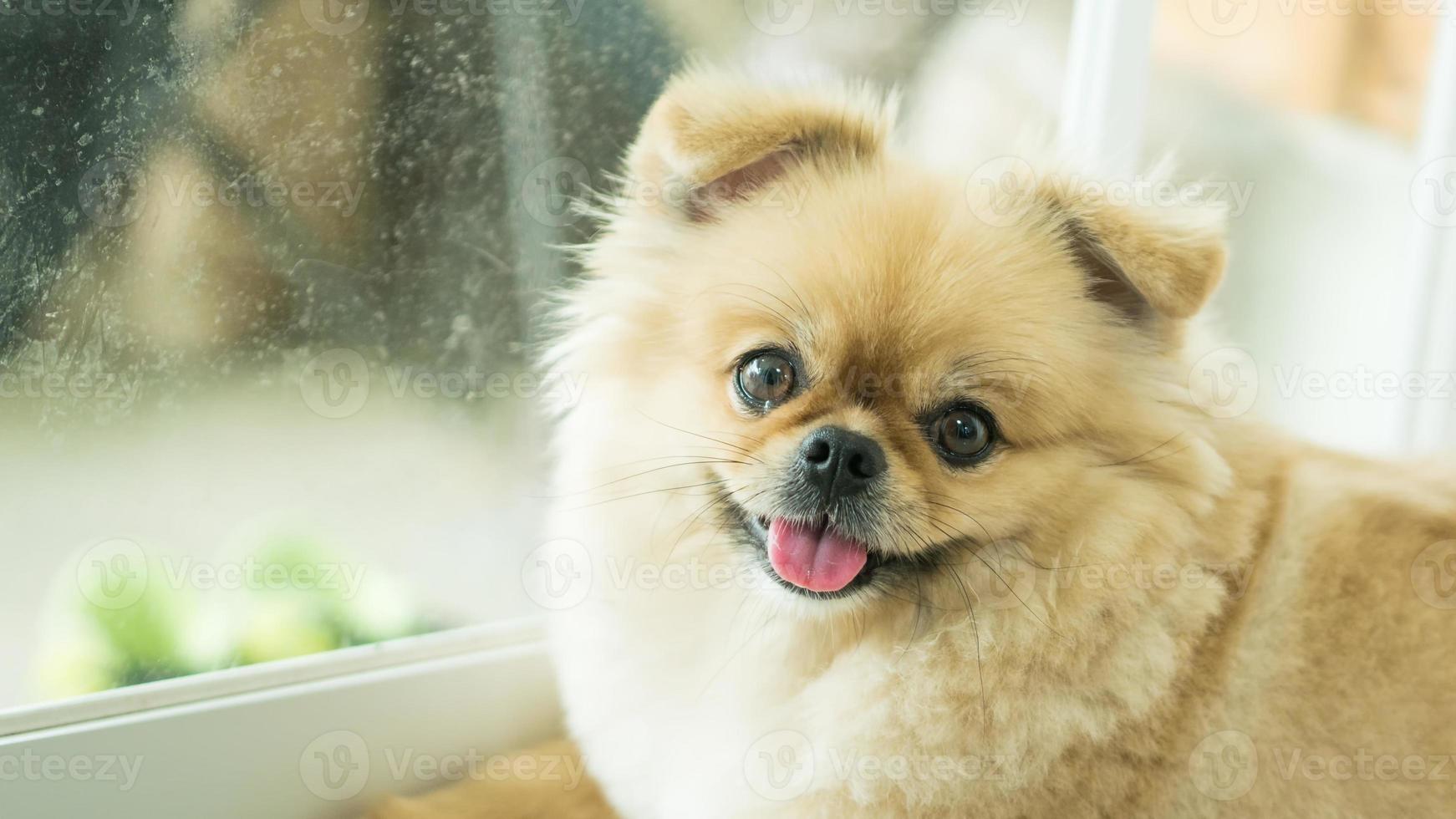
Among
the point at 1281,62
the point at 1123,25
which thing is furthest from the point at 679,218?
the point at 1281,62

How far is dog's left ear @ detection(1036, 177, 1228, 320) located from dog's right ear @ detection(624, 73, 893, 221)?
1.03ft

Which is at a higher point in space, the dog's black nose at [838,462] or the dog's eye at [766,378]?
the dog's eye at [766,378]

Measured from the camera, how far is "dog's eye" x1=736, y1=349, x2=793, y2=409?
1420 millimetres

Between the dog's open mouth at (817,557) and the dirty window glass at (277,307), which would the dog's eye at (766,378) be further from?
the dirty window glass at (277,307)

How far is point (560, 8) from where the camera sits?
6.07ft

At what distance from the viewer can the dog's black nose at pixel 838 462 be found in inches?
51.3

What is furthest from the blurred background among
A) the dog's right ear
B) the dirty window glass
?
the dog's right ear

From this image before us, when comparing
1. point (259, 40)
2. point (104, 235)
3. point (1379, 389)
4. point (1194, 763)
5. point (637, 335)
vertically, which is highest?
point (259, 40)

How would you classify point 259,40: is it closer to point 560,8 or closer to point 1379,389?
point 560,8

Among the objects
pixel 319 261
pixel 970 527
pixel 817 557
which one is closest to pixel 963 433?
pixel 970 527

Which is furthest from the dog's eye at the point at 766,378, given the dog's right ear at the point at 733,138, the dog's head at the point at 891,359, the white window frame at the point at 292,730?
the white window frame at the point at 292,730

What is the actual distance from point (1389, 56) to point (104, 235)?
281cm

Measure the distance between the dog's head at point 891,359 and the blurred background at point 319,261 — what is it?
23cm

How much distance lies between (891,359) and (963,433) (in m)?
0.14
